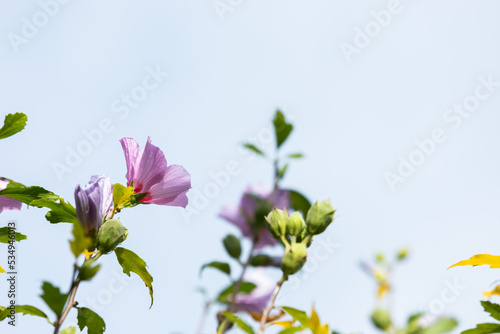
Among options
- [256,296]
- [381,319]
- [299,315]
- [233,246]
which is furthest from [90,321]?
[381,319]

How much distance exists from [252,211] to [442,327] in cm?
130

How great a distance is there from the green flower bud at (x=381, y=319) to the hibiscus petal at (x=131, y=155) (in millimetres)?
2540

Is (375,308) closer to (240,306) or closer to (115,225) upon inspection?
(240,306)

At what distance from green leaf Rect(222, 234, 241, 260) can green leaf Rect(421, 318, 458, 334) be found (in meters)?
1.35

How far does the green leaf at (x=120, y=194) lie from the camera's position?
37.0 inches

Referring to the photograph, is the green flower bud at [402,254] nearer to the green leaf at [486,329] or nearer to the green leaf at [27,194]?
the green leaf at [486,329]

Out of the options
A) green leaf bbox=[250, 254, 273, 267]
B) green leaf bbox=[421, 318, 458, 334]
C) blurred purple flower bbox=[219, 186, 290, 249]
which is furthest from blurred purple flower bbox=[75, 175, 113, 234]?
green leaf bbox=[421, 318, 458, 334]

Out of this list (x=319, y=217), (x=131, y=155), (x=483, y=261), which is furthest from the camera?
(x=319, y=217)

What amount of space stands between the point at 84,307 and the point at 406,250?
3.56 m

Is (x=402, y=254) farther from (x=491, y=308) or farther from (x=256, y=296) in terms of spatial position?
(x=491, y=308)

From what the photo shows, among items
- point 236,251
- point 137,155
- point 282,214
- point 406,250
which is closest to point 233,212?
point 236,251

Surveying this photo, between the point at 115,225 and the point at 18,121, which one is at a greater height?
the point at 18,121

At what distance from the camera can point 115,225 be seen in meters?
0.90

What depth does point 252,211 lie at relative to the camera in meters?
2.35
